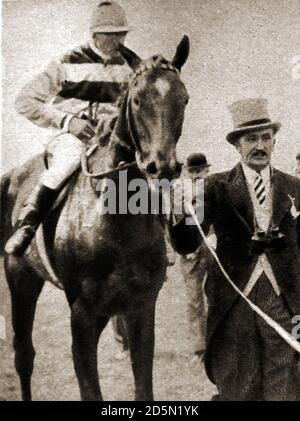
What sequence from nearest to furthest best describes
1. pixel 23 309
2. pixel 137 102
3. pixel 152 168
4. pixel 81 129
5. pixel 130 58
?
pixel 152 168 < pixel 137 102 < pixel 130 58 < pixel 81 129 < pixel 23 309

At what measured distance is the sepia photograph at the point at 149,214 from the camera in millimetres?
3455

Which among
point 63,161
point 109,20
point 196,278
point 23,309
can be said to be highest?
point 109,20

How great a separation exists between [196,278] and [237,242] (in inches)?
11.7

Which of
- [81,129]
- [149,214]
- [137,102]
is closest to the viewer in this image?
[137,102]

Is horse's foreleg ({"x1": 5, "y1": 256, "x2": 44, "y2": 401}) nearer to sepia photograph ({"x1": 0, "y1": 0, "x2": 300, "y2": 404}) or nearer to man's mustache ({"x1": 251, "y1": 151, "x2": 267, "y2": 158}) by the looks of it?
sepia photograph ({"x1": 0, "y1": 0, "x2": 300, "y2": 404})

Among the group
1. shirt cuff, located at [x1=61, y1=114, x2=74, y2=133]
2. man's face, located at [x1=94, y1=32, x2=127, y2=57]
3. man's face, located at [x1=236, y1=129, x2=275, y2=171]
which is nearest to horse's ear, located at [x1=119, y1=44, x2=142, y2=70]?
man's face, located at [x1=94, y1=32, x2=127, y2=57]

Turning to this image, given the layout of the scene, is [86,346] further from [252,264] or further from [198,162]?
[198,162]

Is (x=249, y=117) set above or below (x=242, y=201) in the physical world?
above

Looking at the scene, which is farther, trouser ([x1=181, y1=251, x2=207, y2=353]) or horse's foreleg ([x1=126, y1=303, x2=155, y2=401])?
trouser ([x1=181, y1=251, x2=207, y2=353])

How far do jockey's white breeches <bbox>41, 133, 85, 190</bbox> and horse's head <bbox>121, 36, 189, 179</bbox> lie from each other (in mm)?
410

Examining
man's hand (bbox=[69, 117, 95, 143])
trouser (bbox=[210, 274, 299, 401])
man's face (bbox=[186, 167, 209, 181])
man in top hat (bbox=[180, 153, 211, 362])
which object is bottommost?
trouser (bbox=[210, 274, 299, 401])

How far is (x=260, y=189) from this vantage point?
12.0 feet

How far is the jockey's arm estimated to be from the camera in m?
3.68

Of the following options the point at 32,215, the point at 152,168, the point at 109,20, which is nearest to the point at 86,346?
the point at 32,215
